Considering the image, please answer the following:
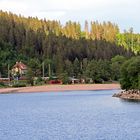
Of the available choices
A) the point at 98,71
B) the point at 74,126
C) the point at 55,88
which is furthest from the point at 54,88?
the point at 74,126

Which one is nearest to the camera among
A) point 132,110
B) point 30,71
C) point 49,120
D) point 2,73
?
point 49,120

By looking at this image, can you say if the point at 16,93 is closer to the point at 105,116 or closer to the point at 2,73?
the point at 2,73

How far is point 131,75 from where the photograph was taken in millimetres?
98250

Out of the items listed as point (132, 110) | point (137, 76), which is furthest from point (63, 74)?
point (132, 110)

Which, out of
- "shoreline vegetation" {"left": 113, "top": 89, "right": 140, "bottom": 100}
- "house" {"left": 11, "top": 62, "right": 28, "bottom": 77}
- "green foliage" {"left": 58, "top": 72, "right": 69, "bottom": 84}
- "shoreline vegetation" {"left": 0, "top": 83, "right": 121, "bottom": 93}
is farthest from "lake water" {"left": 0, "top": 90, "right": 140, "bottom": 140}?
"house" {"left": 11, "top": 62, "right": 28, "bottom": 77}

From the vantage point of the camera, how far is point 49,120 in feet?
192

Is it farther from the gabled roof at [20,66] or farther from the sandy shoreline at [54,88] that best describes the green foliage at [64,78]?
the gabled roof at [20,66]

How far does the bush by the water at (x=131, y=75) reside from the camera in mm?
97113

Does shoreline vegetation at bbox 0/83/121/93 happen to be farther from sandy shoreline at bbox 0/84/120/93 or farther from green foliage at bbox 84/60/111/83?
green foliage at bbox 84/60/111/83

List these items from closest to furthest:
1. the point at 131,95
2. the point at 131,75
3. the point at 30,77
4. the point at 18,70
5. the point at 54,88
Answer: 1. the point at 131,95
2. the point at 131,75
3. the point at 54,88
4. the point at 30,77
5. the point at 18,70

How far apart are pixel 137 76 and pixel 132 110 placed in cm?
3069

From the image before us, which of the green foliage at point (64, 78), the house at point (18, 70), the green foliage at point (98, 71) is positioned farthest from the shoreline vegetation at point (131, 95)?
the house at point (18, 70)

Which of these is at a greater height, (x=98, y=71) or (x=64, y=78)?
(x=98, y=71)

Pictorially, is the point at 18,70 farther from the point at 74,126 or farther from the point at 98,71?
the point at 74,126
